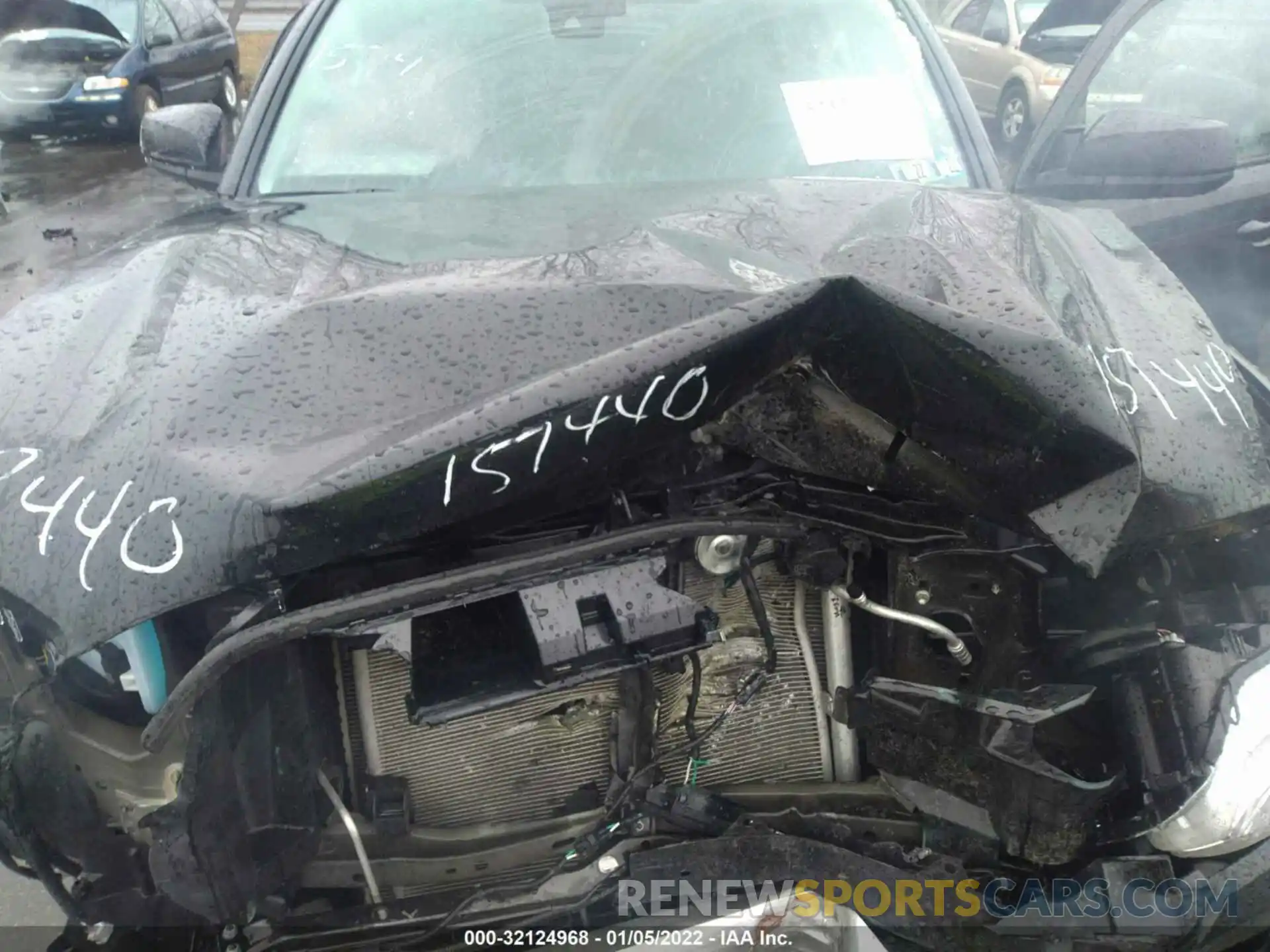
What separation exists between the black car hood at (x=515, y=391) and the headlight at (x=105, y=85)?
8762mm

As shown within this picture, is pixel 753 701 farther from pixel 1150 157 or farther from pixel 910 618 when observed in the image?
pixel 1150 157

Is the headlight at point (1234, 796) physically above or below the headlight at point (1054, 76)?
above

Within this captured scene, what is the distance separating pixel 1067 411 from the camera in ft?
4.60

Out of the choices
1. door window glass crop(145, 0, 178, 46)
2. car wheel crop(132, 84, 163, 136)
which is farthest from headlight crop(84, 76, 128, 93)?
door window glass crop(145, 0, 178, 46)

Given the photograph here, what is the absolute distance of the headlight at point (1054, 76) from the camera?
24.7 ft

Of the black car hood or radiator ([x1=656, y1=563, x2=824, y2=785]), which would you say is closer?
the black car hood

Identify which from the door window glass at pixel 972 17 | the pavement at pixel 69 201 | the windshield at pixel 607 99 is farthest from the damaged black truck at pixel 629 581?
the door window glass at pixel 972 17

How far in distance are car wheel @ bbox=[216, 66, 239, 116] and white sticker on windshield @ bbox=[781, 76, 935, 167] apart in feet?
29.8

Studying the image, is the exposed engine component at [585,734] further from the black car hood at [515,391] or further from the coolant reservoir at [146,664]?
the black car hood at [515,391]

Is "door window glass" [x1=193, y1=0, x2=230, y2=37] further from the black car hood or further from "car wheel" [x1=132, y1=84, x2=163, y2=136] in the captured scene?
the black car hood

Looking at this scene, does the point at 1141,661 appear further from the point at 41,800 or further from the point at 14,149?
the point at 14,149

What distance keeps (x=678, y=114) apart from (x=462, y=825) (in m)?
1.70

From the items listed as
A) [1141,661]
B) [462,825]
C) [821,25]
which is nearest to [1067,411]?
[1141,661]

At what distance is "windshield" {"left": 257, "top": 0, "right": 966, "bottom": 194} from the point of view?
241 cm
